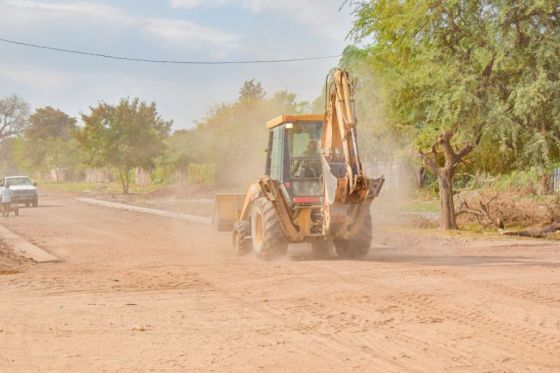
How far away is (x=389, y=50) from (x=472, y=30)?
9.60 feet

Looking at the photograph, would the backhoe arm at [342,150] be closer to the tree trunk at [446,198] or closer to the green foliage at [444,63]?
the green foliage at [444,63]

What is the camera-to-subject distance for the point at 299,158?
15383 millimetres

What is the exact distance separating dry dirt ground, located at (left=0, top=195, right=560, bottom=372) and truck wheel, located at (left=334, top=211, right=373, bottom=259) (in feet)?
0.88

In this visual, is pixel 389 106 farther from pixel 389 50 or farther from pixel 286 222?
pixel 286 222

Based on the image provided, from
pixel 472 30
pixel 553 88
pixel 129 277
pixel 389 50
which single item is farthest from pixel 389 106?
pixel 129 277

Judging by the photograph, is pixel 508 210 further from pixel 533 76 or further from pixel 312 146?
pixel 312 146

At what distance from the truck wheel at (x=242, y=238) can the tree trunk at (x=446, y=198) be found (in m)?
8.57

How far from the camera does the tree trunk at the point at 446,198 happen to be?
2322cm

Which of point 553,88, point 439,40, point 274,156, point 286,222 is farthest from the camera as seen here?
point 439,40

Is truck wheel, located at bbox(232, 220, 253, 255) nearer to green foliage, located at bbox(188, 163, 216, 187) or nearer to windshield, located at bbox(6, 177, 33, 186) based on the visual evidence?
windshield, located at bbox(6, 177, 33, 186)

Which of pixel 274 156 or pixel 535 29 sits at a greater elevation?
pixel 535 29

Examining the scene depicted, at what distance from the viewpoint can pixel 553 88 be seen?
63.3 feet

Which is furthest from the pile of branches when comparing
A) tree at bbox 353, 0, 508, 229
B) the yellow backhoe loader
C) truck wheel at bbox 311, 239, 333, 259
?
the yellow backhoe loader

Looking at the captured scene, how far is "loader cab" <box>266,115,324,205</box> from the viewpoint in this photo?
15148 mm
